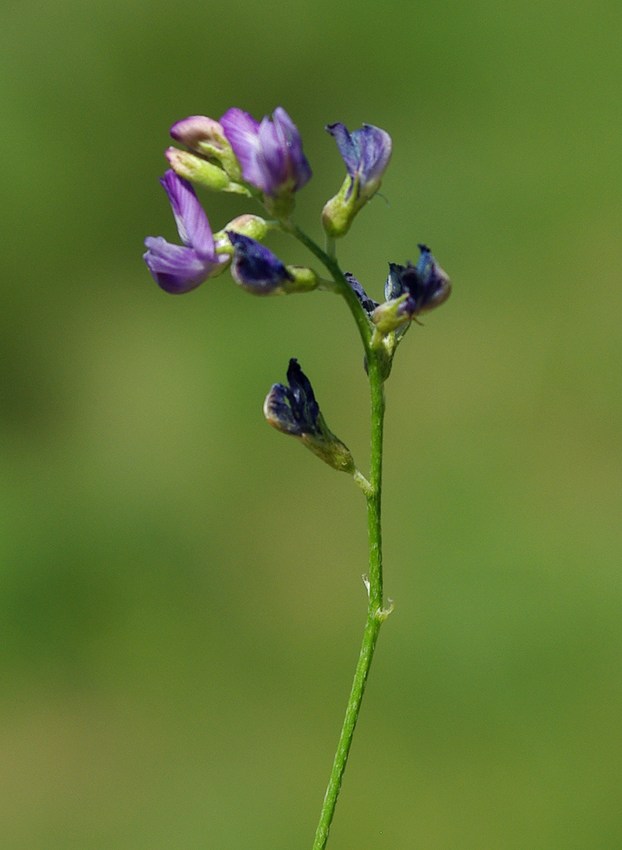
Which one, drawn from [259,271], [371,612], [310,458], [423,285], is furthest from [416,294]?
[310,458]

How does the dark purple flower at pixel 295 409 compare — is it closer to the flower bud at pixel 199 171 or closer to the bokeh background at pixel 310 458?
the flower bud at pixel 199 171

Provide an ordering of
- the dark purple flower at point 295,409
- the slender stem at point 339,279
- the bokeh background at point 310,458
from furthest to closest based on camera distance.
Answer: the bokeh background at point 310,458 → the dark purple flower at point 295,409 → the slender stem at point 339,279

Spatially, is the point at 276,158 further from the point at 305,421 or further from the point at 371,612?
the point at 371,612

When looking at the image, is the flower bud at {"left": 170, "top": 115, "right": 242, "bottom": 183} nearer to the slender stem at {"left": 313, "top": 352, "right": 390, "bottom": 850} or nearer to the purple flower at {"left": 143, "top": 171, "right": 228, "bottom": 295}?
the purple flower at {"left": 143, "top": 171, "right": 228, "bottom": 295}

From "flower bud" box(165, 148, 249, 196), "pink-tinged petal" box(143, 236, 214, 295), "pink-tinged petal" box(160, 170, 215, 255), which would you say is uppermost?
"flower bud" box(165, 148, 249, 196)

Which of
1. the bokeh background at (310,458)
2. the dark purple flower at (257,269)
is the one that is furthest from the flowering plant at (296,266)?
the bokeh background at (310,458)

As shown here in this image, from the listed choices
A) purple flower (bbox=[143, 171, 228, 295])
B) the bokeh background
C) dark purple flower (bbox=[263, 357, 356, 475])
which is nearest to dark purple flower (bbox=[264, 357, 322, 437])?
dark purple flower (bbox=[263, 357, 356, 475])
